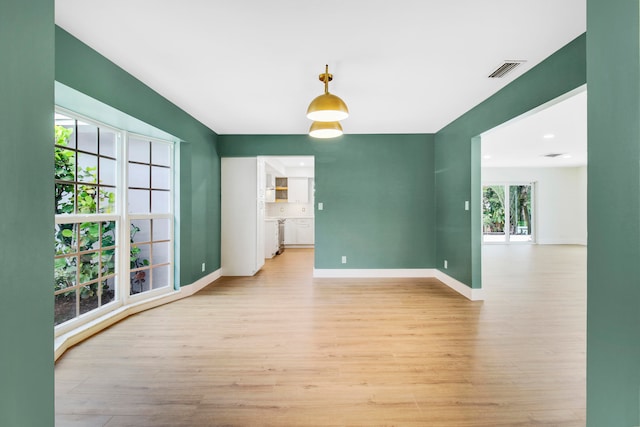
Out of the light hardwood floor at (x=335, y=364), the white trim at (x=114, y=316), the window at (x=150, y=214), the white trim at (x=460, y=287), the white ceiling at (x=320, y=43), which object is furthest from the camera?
the white trim at (x=460, y=287)

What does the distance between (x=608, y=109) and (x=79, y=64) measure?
130 inches

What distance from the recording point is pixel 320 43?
2.35 m

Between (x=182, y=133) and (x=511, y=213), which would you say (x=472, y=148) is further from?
(x=511, y=213)

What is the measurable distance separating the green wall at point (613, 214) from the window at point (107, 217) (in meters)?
3.57

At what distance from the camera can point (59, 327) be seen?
2.69 m

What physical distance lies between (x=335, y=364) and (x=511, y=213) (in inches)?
404

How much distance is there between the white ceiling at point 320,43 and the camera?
1952mm

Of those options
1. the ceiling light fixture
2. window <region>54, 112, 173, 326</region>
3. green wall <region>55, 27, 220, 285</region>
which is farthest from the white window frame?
the ceiling light fixture

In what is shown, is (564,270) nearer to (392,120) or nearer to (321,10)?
(392,120)

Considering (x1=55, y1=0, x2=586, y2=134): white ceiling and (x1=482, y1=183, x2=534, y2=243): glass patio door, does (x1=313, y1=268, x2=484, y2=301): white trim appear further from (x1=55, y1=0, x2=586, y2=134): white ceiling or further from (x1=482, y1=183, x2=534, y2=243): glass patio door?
(x1=482, y1=183, x2=534, y2=243): glass patio door

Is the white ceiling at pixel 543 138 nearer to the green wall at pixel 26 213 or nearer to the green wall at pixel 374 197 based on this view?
the green wall at pixel 374 197

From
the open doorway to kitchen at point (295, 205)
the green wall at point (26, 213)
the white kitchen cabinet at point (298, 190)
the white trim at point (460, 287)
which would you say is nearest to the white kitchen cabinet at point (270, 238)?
the open doorway to kitchen at point (295, 205)

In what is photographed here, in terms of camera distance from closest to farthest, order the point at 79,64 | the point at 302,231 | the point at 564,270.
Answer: the point at 79,64 < the point at 564,270 < the point at 302,231

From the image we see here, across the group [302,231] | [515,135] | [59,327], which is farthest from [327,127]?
[302,231]
